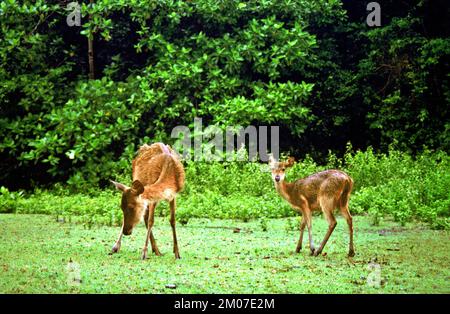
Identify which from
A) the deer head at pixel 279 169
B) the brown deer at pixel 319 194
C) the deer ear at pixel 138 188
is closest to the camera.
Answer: the deer ear at pixel 138 188

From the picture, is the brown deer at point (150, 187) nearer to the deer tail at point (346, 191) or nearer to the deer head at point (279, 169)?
the deer head at point (279, 169)

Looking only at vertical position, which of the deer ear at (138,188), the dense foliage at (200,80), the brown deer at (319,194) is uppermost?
the dense foliage at (200,80)

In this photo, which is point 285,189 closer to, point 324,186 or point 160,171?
point 324,186

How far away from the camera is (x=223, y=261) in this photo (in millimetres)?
9445

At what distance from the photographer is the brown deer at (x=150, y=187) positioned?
9031 mm

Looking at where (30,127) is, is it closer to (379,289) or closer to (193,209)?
(193,209)

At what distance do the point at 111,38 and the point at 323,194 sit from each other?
11115mm

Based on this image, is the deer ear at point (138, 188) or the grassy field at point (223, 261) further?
the deer ear at point (138, 188)

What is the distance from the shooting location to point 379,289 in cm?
790

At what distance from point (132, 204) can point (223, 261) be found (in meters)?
1.33

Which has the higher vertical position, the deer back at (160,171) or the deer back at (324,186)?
the deer back at (160,171)

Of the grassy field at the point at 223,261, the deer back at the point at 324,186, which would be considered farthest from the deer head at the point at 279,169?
the grassy field at the point at 223,261

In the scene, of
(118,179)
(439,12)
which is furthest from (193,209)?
(439,12)

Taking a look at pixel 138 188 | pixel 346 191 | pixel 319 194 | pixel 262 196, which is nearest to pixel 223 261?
pixel 138 188
